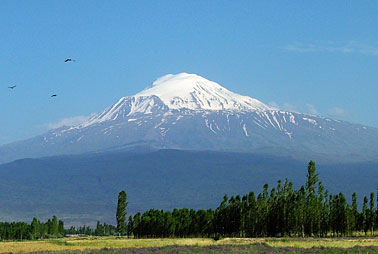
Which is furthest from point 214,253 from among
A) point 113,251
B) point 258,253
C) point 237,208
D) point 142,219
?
point 142,219

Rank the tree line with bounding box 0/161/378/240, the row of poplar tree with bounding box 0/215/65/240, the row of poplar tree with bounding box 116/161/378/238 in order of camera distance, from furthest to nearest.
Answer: the row of poplar tree with bounding box 0/215/65/240, the tree line with bounding box 0/161/378/240, the row of poplar tree with bounding box 116/161/378/238

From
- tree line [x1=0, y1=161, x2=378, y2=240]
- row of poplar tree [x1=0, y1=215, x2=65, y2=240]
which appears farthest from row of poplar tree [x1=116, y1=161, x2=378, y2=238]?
row of poplar tree [x1=0, y1=215, x2=65, y2=240]

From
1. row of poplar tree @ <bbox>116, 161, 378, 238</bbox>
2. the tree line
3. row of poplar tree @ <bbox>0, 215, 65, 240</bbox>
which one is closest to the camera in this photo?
row of poplar tree @ <bbox>116, 161, 378, 238</bbox>

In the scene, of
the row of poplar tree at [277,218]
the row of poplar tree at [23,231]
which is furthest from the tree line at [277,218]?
the row of poplar tree at [23,231]

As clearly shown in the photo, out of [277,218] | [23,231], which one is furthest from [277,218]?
[23,231]

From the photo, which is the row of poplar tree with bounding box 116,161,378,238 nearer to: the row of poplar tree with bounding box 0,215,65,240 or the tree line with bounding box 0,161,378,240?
the tree line with bounding box 0,161,378,240

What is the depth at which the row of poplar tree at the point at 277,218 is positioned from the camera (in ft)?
310

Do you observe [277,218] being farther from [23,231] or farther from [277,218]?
[23,231]

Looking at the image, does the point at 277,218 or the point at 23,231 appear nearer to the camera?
the point at 277,218

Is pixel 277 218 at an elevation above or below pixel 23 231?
above

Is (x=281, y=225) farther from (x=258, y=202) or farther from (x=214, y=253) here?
(x=214, y=253)

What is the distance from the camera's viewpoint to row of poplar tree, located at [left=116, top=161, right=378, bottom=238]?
9438 centimetres

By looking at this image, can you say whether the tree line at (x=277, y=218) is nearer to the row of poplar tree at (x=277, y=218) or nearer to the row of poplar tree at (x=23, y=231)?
the row of poplar tree at (x=277, y=218)

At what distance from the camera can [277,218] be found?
9569 centimetres
